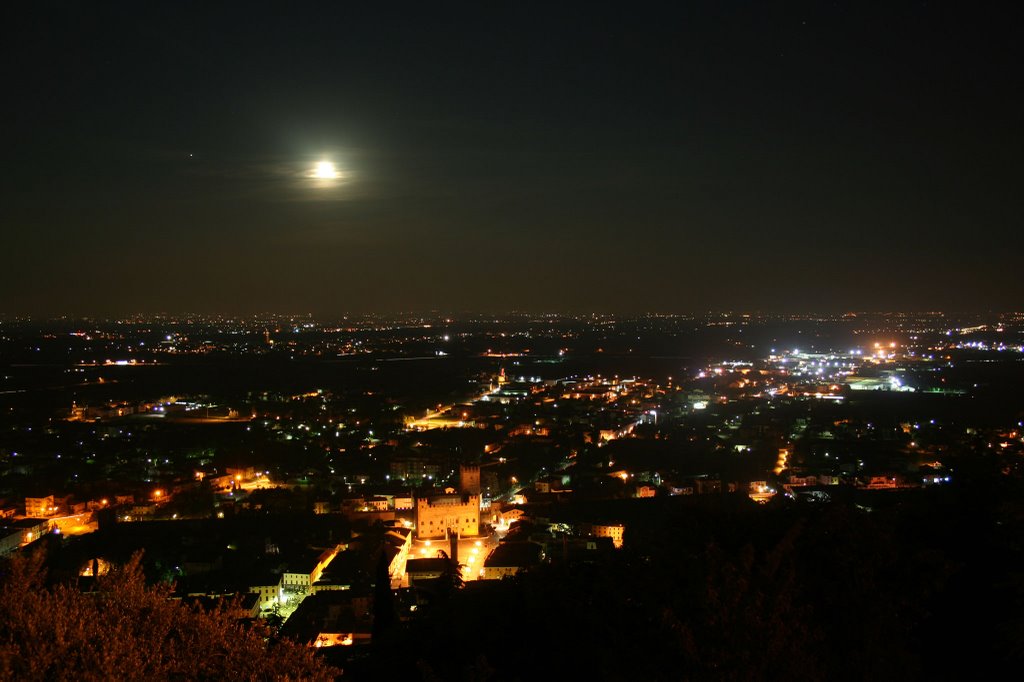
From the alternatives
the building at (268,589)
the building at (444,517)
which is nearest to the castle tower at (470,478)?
the building at (444,517)

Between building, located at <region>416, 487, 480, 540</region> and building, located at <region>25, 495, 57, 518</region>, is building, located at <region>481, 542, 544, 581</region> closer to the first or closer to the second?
building, located at <region>416, 487, 480, 540</region>

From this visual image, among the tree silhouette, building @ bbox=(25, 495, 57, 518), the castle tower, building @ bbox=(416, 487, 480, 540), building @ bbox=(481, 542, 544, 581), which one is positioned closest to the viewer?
the tree silhouette

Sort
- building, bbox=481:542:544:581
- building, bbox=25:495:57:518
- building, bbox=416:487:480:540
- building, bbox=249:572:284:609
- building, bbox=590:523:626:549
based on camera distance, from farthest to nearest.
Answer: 1. building, bbox=25:495:57:518
2. building, bbox=416:487:480:540
3. building, bbox=590:523:626:549
4. building, bbox=481:542:544:581
5. building, bbox=249:572:284:609

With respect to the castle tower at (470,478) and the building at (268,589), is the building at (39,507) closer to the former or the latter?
the building at (268,589)

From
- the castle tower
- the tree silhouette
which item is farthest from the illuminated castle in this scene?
the tree silhouette

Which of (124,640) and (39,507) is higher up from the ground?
(124,640)

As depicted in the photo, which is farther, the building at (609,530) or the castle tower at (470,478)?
the castle tower at (470,478)

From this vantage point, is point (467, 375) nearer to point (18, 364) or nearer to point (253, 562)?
point (18, 364)

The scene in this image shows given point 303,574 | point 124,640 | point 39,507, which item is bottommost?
point 39,507

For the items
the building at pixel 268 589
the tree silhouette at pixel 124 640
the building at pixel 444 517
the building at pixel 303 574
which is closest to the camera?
the tree silhouette at pixel 124 640

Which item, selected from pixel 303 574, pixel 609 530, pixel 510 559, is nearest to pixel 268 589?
pixel 303 574

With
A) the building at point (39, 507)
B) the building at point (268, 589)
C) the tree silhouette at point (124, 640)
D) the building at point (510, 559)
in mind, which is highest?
the tree silhouette at point (124, 640)

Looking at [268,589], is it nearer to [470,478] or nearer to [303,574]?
[303,574]
